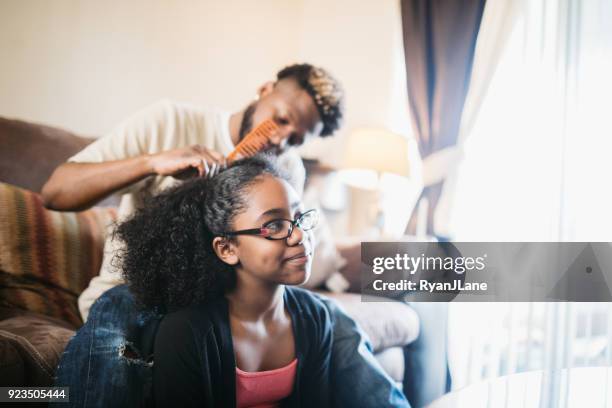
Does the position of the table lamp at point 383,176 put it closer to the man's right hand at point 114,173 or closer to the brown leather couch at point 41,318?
the brown leather couch at point 41,318

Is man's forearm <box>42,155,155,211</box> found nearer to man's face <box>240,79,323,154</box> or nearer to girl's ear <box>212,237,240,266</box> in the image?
girl's ear <box>212,237,240,266</box>

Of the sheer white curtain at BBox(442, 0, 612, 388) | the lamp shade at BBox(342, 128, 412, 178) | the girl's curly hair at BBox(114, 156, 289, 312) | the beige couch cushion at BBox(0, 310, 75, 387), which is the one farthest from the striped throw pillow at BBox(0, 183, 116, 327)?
the lamp shade at BBox(342, 128, 412, 178)

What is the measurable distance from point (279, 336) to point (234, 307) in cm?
10

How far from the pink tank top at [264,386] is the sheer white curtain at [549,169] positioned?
492mm

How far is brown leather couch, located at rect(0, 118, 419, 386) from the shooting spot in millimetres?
673

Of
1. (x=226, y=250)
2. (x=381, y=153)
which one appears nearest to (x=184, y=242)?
(x=226, y=250)

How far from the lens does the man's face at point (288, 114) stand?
1.13 m

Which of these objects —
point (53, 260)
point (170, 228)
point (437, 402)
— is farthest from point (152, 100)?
point (437, 402)

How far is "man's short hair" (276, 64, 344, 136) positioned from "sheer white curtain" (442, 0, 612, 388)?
39 cm

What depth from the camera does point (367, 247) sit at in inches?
50.9

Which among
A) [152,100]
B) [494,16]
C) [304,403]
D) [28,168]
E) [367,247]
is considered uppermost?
[494,16]

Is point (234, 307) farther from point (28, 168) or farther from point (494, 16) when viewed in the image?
point (494, 16)

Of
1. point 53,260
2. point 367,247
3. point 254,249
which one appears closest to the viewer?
point 254,249

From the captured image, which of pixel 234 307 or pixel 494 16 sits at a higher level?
pixel 494 16
